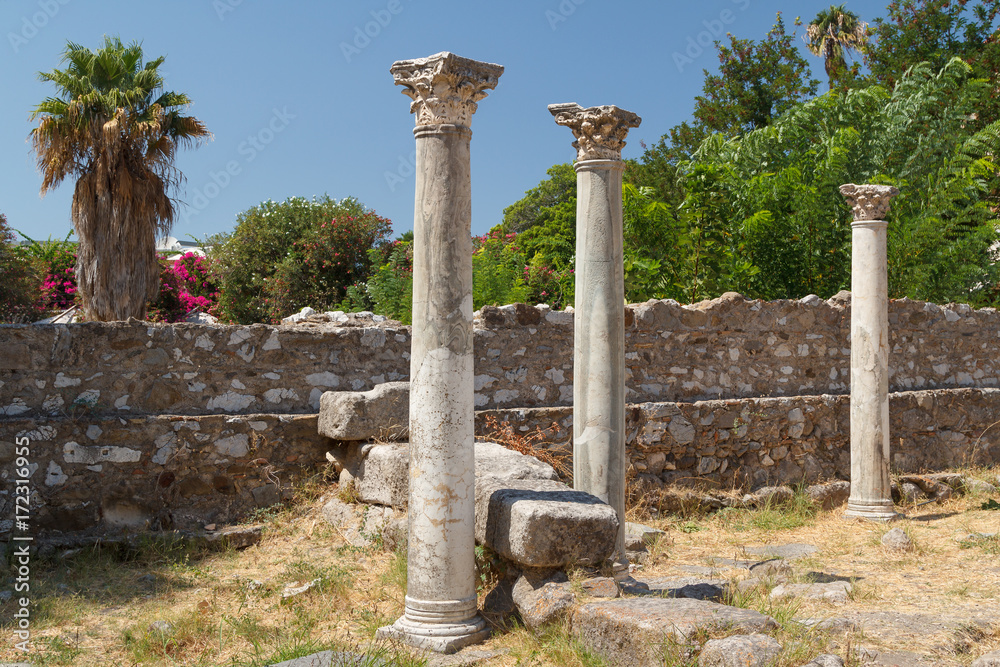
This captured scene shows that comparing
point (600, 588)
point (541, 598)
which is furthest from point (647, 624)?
point (541, 598)

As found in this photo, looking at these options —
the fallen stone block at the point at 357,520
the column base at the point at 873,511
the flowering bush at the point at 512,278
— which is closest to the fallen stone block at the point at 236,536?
the fallen stone block at the point at 357,520

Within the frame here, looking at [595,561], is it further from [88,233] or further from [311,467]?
[88,233]

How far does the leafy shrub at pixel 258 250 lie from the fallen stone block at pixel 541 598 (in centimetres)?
1559

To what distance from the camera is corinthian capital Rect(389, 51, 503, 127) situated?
14.1 feet

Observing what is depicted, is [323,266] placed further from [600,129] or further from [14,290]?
[600,129]

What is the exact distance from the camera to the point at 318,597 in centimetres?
503

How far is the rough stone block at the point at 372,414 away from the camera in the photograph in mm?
6465

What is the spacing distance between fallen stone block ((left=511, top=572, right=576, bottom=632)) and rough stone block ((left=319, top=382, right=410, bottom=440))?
231 centimetres

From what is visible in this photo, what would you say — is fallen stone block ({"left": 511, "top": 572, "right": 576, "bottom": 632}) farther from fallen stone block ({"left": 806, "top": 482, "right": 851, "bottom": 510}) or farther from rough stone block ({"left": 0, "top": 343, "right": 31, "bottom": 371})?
fallen stone block ({"left": 806, "top": 482, "right": 851, "bottom": 510})

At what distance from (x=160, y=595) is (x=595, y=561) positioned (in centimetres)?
277

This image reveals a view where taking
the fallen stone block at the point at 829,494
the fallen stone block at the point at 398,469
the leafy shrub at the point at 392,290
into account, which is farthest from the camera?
the leafy shrub at the point at 392,290

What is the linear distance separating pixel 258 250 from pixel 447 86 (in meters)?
16.3

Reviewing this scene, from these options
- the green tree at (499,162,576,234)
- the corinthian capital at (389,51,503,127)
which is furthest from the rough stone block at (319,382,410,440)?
the green tree at (499,162,576,234)

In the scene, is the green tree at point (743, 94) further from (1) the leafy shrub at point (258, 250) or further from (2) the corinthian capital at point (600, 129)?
(2) the corinthian capital at point (600, 129)
